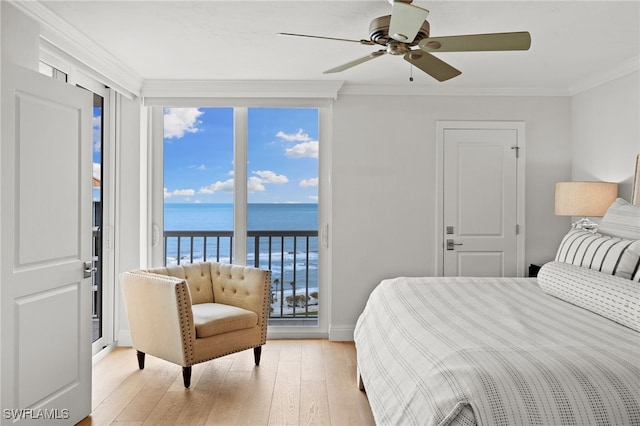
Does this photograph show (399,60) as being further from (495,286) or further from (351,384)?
(351,384)

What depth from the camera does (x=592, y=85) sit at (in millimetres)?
4172

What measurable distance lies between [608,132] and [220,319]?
3.48 meters

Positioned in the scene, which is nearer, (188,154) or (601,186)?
(601,186)

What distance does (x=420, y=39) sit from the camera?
2416 mm

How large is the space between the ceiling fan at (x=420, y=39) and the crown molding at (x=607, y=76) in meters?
1.88

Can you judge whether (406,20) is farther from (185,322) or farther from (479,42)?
(185,322)

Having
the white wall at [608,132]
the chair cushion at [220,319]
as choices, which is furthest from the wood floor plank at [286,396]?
the white wall at [608,132]

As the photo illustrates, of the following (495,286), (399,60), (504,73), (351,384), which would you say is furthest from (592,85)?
(351,384)

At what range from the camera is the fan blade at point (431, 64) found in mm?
2562

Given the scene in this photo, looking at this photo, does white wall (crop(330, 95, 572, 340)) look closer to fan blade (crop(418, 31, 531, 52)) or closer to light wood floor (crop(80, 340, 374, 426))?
light wood floor (crop(80, 340, 374, 426))

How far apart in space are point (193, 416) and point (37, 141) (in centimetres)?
176

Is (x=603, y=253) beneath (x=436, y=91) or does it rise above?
beneath

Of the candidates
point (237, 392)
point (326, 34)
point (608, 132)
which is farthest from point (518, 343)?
point (608, 132)

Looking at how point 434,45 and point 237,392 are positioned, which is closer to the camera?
point 434,45
